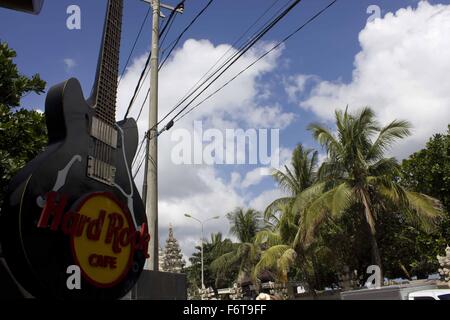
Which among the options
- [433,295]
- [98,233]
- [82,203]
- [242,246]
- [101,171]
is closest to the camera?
[82,203]

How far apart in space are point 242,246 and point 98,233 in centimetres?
3020

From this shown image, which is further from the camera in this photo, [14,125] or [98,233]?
[14,125]

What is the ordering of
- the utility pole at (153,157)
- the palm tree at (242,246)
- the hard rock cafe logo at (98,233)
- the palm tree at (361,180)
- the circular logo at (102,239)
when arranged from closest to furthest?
the hard rock cafe logo at (98,233) < the circular logo at (102,239) < the utility pole at (153,157) < the palm tree at (361,180) < the palm tree at (242,246)

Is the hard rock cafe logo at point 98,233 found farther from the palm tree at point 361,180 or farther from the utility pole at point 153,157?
the palm tree at point 361,180

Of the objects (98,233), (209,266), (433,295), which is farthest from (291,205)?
(209,266)

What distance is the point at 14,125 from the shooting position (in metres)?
10.0

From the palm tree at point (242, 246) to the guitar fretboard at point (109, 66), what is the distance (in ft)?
91.0

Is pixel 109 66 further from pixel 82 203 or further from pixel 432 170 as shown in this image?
pixel 432 170

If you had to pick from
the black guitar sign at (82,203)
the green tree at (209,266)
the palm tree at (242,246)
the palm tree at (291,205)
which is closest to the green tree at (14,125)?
the black guitar sign at (82,203)

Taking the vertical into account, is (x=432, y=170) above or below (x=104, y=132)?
above

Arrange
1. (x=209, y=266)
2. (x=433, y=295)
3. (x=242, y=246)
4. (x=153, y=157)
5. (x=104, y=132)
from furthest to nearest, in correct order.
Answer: (x=209, y=266), (x=242, y=246), (x=153, y=157), (x=433, y=295), (x=104, y=132)

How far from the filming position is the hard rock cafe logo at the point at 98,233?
544 cm

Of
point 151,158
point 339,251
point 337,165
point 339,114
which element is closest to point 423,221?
point 337,165
